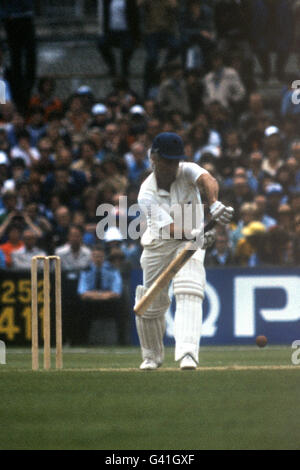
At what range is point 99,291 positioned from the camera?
55.1 ft

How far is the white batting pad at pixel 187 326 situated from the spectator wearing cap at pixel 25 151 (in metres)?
9.23

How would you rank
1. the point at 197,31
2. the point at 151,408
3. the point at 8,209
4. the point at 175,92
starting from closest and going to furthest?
the point at 151,408, the point at 8,209, the point at 175,92, the point at 197,31

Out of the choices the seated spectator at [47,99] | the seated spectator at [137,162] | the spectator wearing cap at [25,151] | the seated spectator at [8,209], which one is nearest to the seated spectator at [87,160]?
the seated spectator at [137,162]

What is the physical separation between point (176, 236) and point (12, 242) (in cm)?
688

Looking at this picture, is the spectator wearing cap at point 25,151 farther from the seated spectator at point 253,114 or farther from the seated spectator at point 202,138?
the seated spectator at point 253,114

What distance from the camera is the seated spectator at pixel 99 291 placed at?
1669cm

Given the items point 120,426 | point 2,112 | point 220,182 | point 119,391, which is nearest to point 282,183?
point 220,182

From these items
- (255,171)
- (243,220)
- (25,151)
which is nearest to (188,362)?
(243,220)

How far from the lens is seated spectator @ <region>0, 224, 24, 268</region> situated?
56.2 ft

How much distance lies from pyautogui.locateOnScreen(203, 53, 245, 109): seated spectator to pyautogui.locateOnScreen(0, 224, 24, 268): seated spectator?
15.7 feet

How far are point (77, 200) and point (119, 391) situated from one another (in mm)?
9487

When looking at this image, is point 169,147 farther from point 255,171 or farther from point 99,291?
point 255,171

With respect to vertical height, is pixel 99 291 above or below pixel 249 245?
below

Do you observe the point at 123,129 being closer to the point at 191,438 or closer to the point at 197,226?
the point at 197,226
